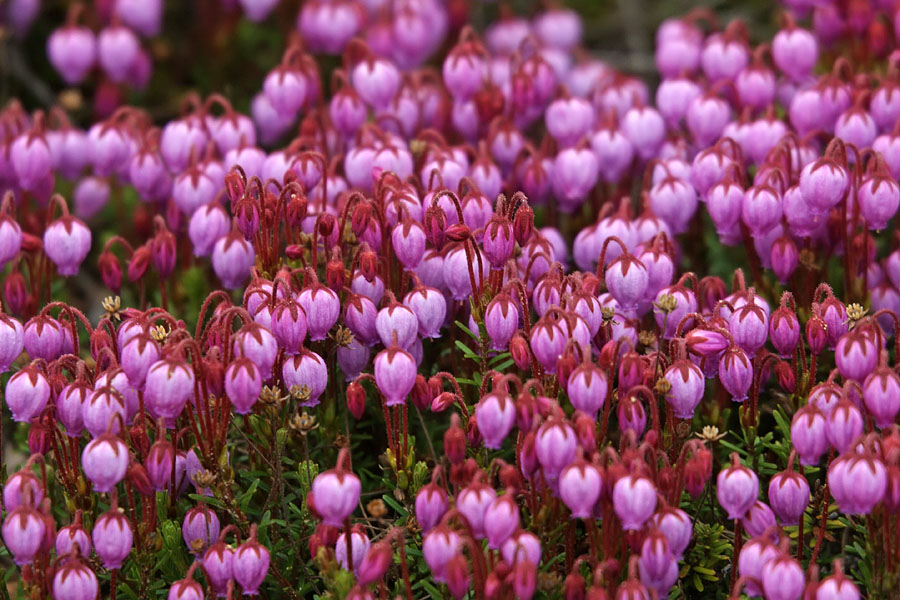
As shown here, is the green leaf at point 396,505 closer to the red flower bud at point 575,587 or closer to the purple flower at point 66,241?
the red flower bud at point 575,587

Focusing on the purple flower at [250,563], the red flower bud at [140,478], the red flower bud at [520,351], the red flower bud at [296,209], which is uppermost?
the red flower bud at [296,209]

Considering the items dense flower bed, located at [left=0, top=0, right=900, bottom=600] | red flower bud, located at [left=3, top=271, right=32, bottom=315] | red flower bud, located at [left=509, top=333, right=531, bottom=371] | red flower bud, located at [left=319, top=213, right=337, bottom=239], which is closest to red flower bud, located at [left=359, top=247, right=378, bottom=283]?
dense flower bed, located at [left=0, top=0, right=900, bottom=600]

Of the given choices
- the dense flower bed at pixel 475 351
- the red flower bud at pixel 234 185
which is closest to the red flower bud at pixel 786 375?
the dense flower bed at pixel 475 351

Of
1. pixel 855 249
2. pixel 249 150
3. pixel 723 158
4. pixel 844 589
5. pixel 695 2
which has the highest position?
pixel 695 2

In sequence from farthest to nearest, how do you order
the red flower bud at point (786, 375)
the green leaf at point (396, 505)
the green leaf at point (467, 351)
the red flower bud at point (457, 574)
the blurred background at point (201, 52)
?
the blurred background at point (201, 52) → the green leaf at point (467, 351) → the red flower bud at point (786, 375) → the green leaf at point (396, 505) → the red flower bud at point (457, 574)

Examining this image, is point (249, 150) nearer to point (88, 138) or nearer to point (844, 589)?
point (88, 138)

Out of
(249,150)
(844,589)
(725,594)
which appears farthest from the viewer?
(249,150)

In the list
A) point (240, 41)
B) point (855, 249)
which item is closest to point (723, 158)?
point (855, 249)

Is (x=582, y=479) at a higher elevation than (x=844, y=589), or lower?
higher

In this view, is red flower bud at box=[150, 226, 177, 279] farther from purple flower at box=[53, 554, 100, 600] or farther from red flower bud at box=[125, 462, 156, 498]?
purple flower at box=[53, 554, 100, 600]
